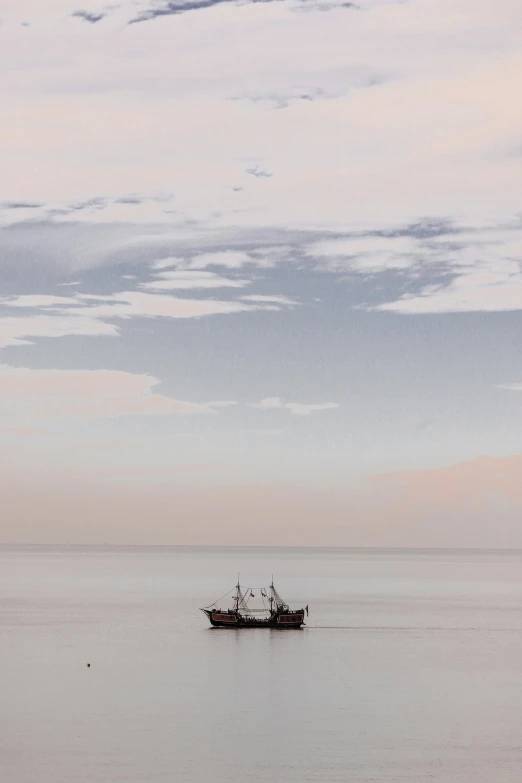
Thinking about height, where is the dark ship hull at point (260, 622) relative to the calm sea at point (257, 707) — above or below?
above

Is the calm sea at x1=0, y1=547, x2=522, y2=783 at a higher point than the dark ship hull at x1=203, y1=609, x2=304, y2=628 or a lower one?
lower

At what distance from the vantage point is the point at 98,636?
484 feet

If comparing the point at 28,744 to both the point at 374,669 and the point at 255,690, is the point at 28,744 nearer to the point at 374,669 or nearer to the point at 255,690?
the point at 255,690

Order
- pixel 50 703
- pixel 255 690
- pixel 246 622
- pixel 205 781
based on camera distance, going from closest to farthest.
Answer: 1. pixel 205 781
2. pixel 50 703
3. pixel 255 690
4. pixel 246 622

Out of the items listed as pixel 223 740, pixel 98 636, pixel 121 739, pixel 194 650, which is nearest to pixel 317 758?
pixel 223 740

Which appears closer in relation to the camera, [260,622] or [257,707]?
[257,707]

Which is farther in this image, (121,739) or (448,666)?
(448,666)

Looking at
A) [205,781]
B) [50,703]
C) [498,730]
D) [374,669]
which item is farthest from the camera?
[374,669]

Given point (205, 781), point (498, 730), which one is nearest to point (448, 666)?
point (498, 730)

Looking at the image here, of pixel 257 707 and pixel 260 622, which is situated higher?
pixel 260 622

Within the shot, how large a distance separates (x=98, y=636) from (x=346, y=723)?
6975 cm

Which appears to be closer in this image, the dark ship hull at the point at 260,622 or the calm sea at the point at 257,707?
the calm sea at the point at 257,707

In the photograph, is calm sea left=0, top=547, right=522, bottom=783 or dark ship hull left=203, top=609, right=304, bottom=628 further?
dark ship hull left=203, top=609, right=304, bottom=628

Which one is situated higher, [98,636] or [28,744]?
[98,636]
